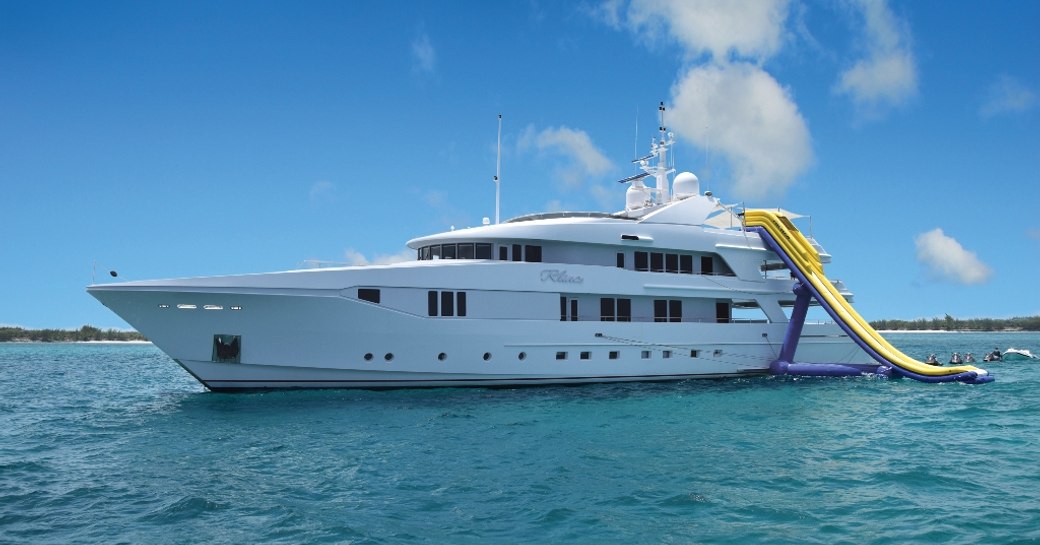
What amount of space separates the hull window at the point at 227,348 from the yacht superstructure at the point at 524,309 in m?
0.04

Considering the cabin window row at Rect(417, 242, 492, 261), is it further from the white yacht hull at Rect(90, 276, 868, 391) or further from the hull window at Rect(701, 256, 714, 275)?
the hull window at Rect(701, 256, 714, 275)

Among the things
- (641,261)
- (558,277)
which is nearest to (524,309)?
(558,277)

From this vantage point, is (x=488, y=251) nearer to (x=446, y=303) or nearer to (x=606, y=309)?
(x=446, y=303)

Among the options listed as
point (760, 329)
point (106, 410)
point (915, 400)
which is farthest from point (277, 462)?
point (760, 329)

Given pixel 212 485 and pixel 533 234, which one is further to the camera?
pixel 533 234

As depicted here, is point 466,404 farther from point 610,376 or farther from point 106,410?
point 106,410

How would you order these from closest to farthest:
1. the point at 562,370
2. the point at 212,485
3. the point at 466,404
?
1. the point at 212,485
2. the point at 466,404
3. the point at 562,370

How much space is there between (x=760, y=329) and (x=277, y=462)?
61.8 feet

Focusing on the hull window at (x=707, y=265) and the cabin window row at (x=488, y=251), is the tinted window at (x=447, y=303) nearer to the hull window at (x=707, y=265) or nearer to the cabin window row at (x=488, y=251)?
the cabin window row at (x=488, y=251)

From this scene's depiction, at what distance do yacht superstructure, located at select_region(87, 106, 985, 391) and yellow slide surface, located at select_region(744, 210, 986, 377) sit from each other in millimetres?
330

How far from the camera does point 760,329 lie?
24.7 m

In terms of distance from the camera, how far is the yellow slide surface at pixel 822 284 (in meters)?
22.7

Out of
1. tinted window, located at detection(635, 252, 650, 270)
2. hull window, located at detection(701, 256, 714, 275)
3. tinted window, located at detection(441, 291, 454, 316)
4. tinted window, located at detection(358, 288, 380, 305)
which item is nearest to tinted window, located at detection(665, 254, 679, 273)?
tinted window, located at detection(635, 252, 650, 270)

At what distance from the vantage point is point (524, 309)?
65.9 ft
